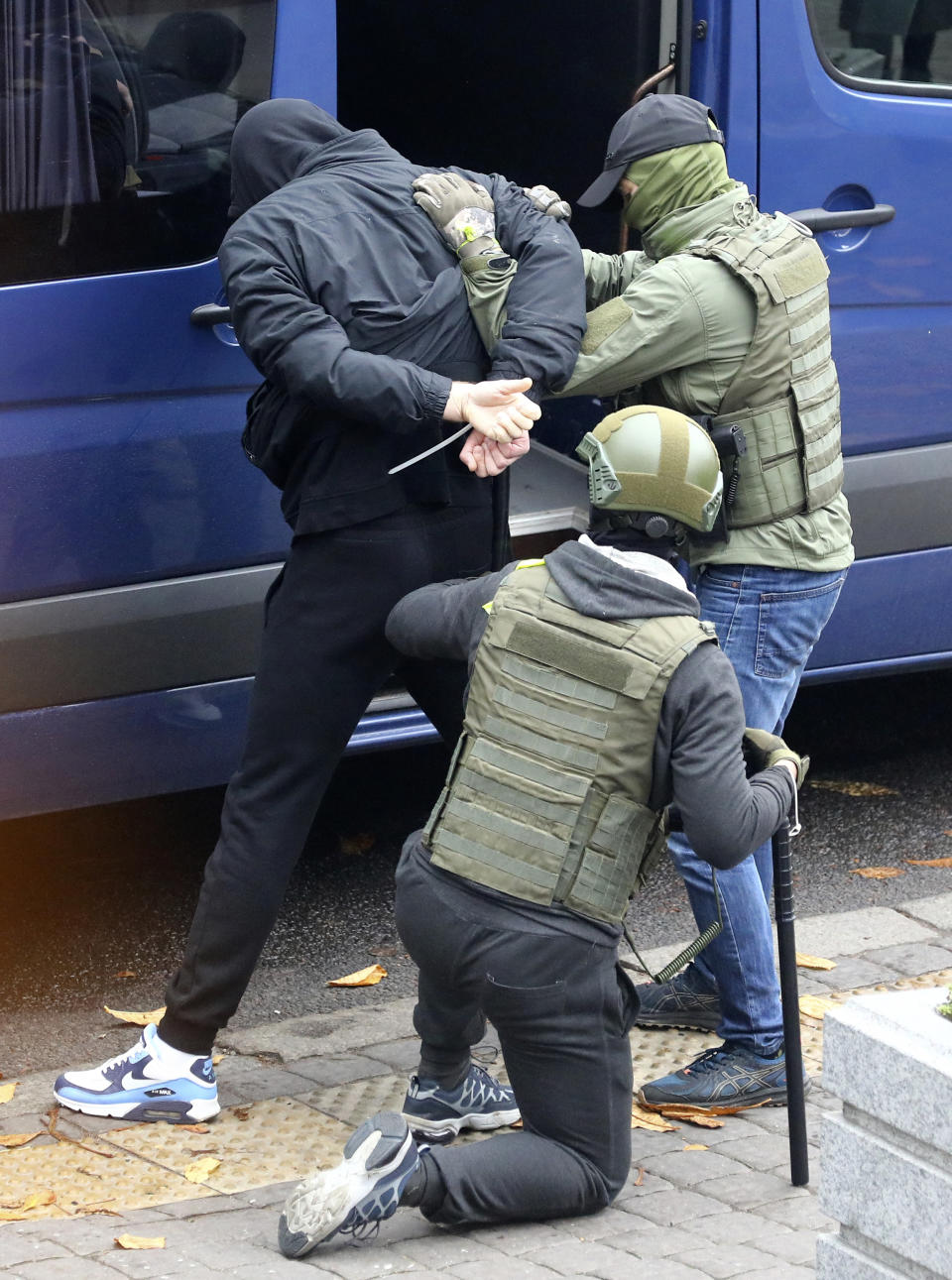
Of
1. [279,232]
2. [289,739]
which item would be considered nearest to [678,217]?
[279,232]

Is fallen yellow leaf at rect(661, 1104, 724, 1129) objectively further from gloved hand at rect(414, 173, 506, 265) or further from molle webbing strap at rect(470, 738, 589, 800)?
gloved hand at rect(414, 173, 506, 265)

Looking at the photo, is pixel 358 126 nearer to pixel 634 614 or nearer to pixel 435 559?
pixel 435 559

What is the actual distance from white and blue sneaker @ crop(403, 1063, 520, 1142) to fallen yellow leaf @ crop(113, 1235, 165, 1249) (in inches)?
22.2

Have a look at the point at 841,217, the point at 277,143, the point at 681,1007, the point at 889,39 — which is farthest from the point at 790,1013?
the point at 889,39

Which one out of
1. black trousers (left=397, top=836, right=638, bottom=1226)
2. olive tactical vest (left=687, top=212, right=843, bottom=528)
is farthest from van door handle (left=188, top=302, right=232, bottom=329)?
black trousers (left=397, top=836, right=638, bottom=1226)

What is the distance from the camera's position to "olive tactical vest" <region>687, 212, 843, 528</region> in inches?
131

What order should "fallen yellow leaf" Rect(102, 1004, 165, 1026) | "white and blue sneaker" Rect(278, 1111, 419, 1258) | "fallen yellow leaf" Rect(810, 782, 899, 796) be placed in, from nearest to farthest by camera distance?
"white and blue sneaker" Rect(278, 1111, 419, 1258) → "fallen yellow leaf" Rect(102, 1004, 165, 1026) → "fallen yellow leaf" Rect(810, 782, 899, 796)

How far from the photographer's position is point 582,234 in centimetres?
495

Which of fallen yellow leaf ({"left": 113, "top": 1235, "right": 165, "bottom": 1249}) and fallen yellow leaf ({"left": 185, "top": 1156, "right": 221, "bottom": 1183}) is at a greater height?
fallen yellow leaf ({"left": 113, "top": 1235, "right": 165, "bottom": 1249})

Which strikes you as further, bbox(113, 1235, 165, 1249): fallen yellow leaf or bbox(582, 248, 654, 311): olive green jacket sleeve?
bbox(582, 248, 654, 311): olive green jacket sleeve

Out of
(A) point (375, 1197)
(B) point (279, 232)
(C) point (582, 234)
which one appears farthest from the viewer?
(C) point (582, 234)

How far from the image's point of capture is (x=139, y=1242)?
288cm

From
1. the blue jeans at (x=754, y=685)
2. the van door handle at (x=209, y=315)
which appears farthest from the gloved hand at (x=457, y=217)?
the blue jeans at (x=754, y=685)

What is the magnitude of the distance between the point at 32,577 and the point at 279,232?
39.5 inches
